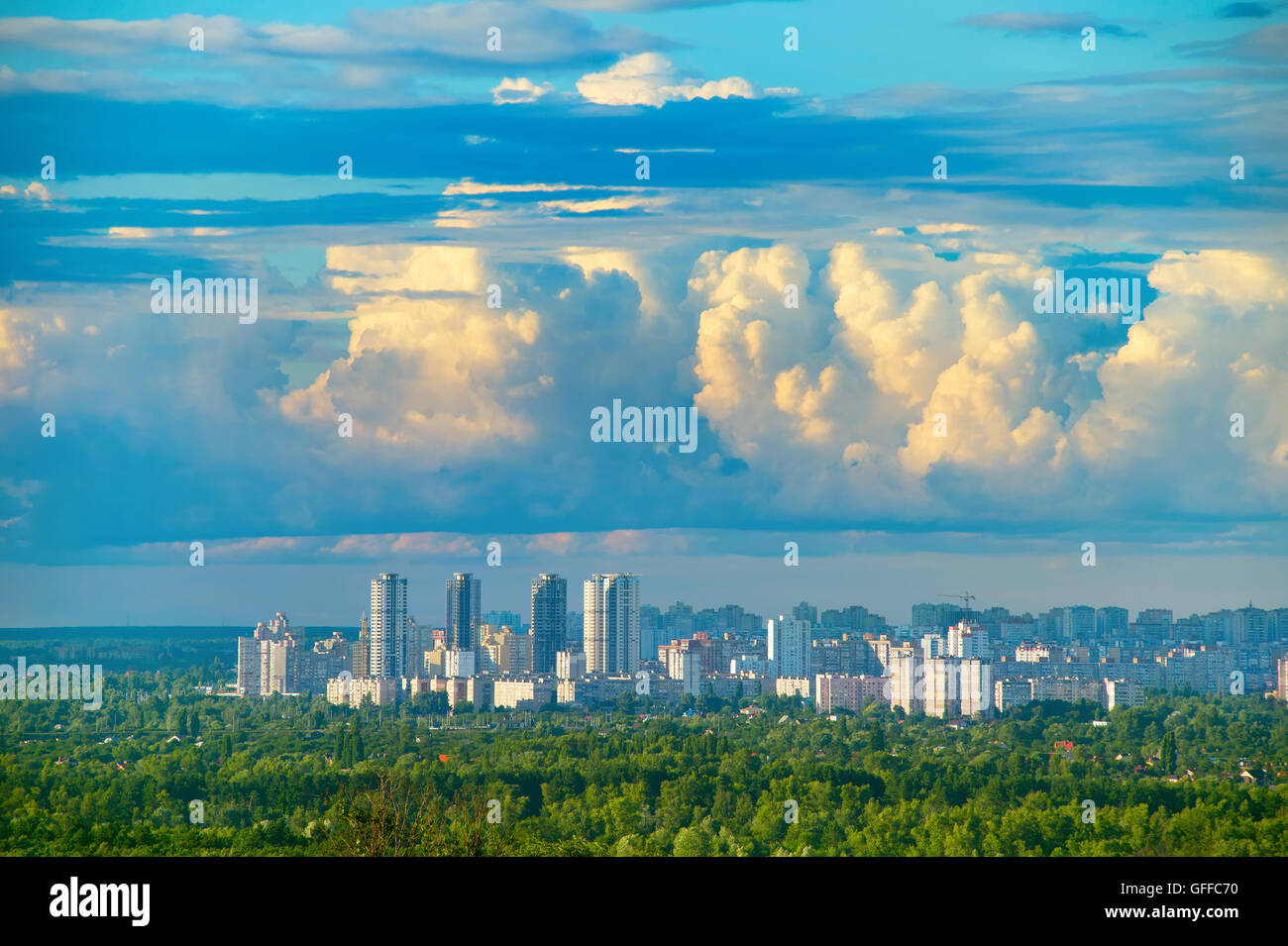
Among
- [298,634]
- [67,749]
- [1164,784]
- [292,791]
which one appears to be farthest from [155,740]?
[1164,784]

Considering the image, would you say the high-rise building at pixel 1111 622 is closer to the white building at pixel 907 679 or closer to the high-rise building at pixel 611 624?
the white building at pixel 907 679

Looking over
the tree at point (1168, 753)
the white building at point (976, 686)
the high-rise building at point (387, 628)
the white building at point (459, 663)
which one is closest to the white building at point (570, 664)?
the white building at point (459, 663)

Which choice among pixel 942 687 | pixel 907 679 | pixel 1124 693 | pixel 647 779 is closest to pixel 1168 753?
pixel 1124 693

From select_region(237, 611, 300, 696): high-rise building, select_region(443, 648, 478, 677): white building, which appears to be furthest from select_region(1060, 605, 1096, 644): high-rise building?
select_region(237, 611, 300, 696): high-rise building

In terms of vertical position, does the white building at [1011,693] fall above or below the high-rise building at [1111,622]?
below

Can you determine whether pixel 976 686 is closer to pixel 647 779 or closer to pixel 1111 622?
pixel 1111 622

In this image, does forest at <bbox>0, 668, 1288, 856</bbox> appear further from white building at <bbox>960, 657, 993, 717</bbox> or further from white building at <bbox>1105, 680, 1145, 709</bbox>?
white building at <bbox>960, 657, 993, 717</bbox>

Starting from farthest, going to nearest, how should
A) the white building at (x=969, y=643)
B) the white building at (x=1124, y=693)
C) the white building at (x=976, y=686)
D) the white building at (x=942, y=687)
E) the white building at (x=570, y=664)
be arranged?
1. the white building at (x=969, y=643)
2. the white building at (x=570, y=664)
3. the white building at (x=942, y=687)
4. the white building at (x=976, y=686)
5. the white building at (x=1124, y=693)
